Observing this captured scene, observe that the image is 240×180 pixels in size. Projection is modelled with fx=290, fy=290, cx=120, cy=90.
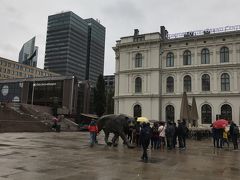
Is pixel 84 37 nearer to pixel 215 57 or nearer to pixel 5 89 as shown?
pixel 5 89

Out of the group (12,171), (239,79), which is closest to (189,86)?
(239,79)

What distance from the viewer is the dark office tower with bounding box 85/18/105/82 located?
172m

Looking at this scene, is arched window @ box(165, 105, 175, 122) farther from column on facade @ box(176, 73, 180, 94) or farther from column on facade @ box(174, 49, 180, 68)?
column on facade @ box(174, 49, 180, 68)

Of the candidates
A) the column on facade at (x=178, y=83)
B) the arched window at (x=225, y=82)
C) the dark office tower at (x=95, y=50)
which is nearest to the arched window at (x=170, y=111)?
the column on facade at (x=178, y=83)

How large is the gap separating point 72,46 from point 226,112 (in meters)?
122

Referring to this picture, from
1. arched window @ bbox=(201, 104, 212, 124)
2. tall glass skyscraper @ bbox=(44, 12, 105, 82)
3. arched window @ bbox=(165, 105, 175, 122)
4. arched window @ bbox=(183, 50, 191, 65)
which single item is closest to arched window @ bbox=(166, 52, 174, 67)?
arched window @ bbox=(183, 50, 191, 65)

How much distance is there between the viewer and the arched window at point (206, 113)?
45.0 m

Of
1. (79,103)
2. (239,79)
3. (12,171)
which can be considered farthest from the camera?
(79,103)

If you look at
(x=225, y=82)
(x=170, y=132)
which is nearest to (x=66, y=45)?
(x=225, y=82)

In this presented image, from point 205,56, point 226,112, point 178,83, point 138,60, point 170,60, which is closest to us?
point 226,112

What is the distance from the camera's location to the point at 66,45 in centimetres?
15112

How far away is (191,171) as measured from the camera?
9.95 meters

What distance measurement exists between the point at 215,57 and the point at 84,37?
12870 centimetres

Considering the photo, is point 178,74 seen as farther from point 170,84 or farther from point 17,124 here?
point 17,124
